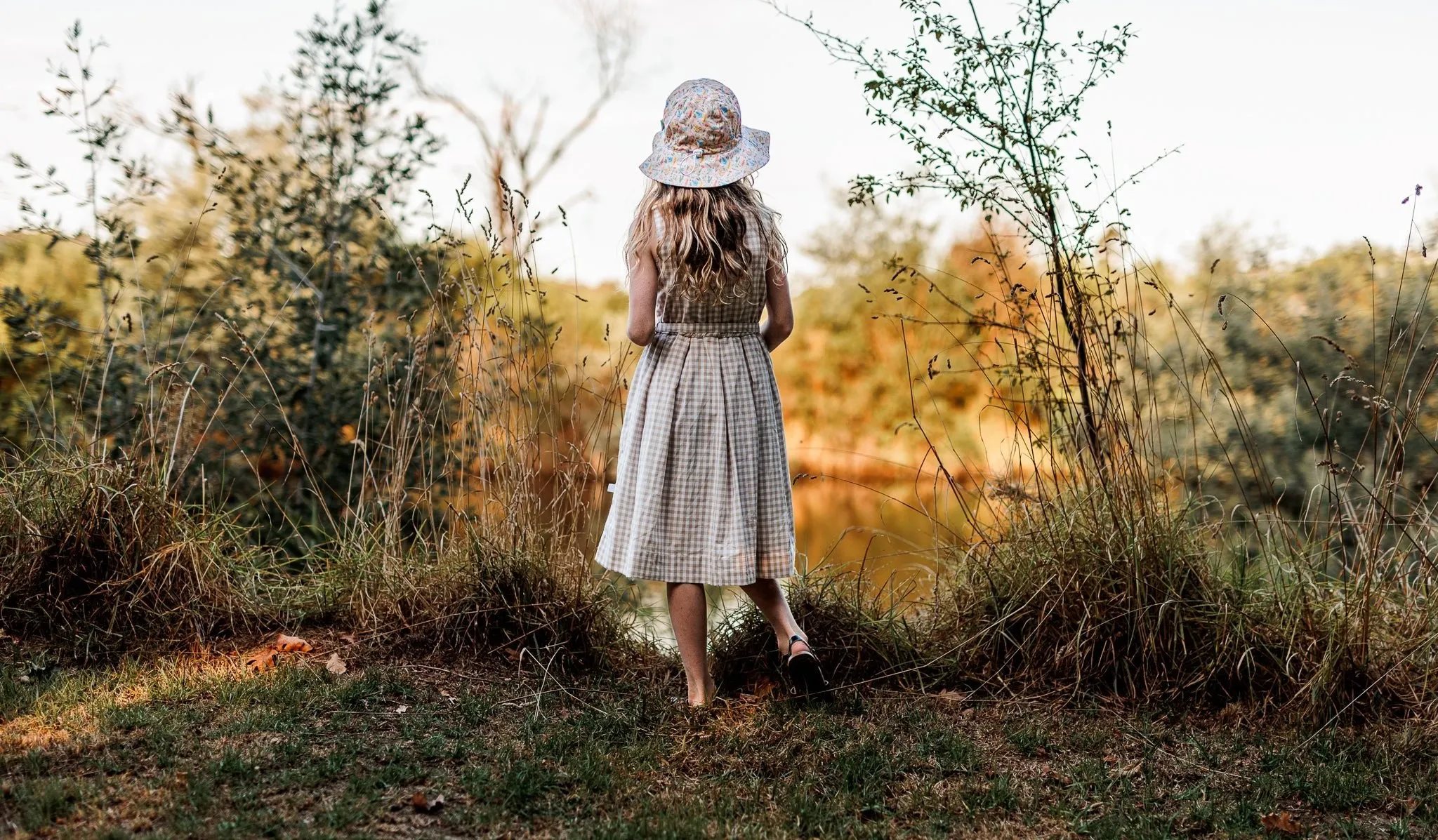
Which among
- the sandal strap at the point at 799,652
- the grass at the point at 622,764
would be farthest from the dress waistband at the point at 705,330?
the grass at the point at 622,764

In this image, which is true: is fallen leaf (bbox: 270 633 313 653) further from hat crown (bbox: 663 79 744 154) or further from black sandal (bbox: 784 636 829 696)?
hat crown (bbox: 663 79 744 154)

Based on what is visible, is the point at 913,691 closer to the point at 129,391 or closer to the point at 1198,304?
the point at 129,391

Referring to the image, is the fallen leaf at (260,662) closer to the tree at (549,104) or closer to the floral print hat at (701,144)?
the floral print hat at (701,144)

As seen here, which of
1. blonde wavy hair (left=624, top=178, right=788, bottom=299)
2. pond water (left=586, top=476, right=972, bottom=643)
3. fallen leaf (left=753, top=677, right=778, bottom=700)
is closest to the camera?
blonde wavy hair (left=624, top=178, right=788, bottom=299)

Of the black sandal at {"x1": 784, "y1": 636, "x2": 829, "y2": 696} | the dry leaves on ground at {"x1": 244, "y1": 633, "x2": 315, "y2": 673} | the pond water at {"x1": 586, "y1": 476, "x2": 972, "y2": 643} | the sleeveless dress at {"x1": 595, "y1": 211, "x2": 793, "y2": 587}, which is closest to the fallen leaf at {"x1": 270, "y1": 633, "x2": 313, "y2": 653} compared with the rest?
the dry leaves on ground at {"x1": 244, "y1": 633, "x2": 315, "y2": 673}

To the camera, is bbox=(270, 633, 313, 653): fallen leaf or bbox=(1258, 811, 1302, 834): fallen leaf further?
bbox=(270, 633, 313, 653): fallen leaf

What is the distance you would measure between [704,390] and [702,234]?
0.43 m

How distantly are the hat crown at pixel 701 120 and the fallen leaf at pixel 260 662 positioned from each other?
193 cm

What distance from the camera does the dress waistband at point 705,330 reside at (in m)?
3.00

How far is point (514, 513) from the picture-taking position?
138 inches

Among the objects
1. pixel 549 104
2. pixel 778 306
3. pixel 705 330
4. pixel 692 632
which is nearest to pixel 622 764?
pixel 692 632

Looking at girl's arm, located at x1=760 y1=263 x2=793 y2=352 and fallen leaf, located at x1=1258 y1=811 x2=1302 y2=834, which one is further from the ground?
girl's arm, located at x1=760 y1=263 x2=793 y2=352

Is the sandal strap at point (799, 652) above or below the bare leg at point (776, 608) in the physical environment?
below

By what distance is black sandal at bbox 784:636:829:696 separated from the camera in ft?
9.75
